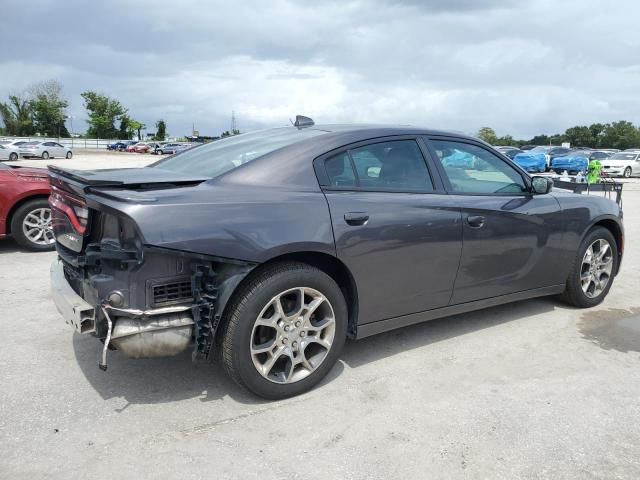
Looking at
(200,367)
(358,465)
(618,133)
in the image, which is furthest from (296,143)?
(618,133)

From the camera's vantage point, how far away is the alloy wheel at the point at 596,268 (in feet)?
15.9

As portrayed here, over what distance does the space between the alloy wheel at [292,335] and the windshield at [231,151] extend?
875 mm

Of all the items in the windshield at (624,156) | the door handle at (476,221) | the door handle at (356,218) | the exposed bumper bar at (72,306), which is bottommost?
the exposed bumper bar at (72,306)

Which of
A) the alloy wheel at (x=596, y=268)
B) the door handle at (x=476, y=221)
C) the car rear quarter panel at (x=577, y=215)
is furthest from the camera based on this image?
the alloy wheel at (x=596, y=268)

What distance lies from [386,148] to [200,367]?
1.89 m

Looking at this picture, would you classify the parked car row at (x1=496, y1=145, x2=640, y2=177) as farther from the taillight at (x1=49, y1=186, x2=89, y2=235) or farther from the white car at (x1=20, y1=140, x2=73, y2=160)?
the white car at (x1=20, y1=140, x2=73, y2=160)

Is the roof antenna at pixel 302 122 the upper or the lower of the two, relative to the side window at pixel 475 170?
upper

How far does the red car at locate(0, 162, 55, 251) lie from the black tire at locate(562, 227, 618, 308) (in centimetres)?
589

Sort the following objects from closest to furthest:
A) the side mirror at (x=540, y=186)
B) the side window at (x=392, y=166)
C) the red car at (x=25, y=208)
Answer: the side window at (x=392, y=166), the side mirror at (x=540, y=186), the red car at (x=25, y=208)

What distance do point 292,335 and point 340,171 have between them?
104 centimetres

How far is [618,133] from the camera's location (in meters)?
85.5

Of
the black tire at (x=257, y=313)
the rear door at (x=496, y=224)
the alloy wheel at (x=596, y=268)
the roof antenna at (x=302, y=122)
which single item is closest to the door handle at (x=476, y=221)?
the rear door at (x=496, y=224)

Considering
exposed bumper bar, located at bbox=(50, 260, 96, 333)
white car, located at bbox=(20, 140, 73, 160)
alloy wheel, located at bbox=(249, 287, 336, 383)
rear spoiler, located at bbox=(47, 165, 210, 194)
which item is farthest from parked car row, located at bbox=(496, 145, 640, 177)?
white car, located at bbox=(20, 140, 73, 160)

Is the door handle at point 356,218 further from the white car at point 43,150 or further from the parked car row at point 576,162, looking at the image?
the white car at point 43,150
